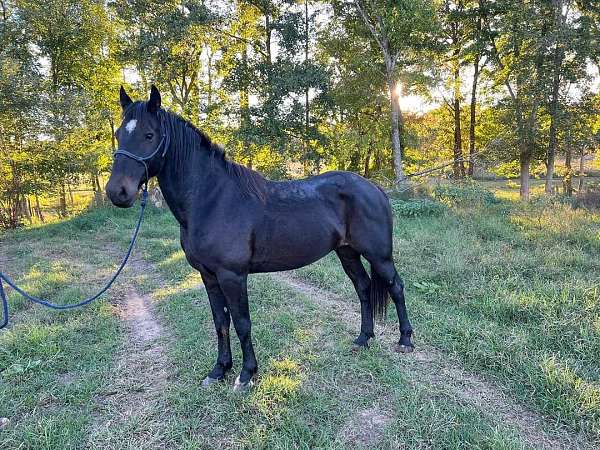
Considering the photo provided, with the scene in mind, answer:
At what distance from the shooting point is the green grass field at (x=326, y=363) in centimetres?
223

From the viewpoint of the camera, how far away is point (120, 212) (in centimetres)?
1135

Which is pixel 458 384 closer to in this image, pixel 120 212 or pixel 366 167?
pixel 120 212

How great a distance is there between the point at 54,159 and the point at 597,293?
13.3 meters

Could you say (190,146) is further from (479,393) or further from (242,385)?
(479,393)

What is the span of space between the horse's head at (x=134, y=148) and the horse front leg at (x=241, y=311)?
0.87 metres

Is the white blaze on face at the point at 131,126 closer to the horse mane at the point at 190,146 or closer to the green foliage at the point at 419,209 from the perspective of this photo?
the horse mane at the point at 190,146

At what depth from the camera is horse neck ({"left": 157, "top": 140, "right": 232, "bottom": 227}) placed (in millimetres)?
2566

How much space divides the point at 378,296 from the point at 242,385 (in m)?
1.52

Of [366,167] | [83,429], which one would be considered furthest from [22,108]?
[366,167]

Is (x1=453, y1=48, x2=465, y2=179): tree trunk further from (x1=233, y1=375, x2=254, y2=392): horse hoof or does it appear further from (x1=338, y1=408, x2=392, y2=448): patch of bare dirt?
(x1=233, y1=375, x2=254, y2=392): horse hoof

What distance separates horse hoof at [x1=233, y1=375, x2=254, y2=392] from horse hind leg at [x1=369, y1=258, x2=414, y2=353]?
1.41m

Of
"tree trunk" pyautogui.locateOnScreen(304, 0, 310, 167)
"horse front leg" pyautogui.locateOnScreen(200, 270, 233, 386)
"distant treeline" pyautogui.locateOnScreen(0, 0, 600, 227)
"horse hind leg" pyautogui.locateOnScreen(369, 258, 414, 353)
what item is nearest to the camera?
"horse front leg" pyautogui.locateOnScreen(200, 270, 233, 386)

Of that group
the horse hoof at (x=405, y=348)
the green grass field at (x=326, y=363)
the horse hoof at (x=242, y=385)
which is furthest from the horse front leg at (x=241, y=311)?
the horse hoof at (x=405, y=348)

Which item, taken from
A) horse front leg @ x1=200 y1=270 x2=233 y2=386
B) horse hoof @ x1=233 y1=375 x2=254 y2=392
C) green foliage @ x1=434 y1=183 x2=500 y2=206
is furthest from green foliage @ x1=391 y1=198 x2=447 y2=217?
horse hoof @ x1=233 y1=375 x2=254 y2=392
